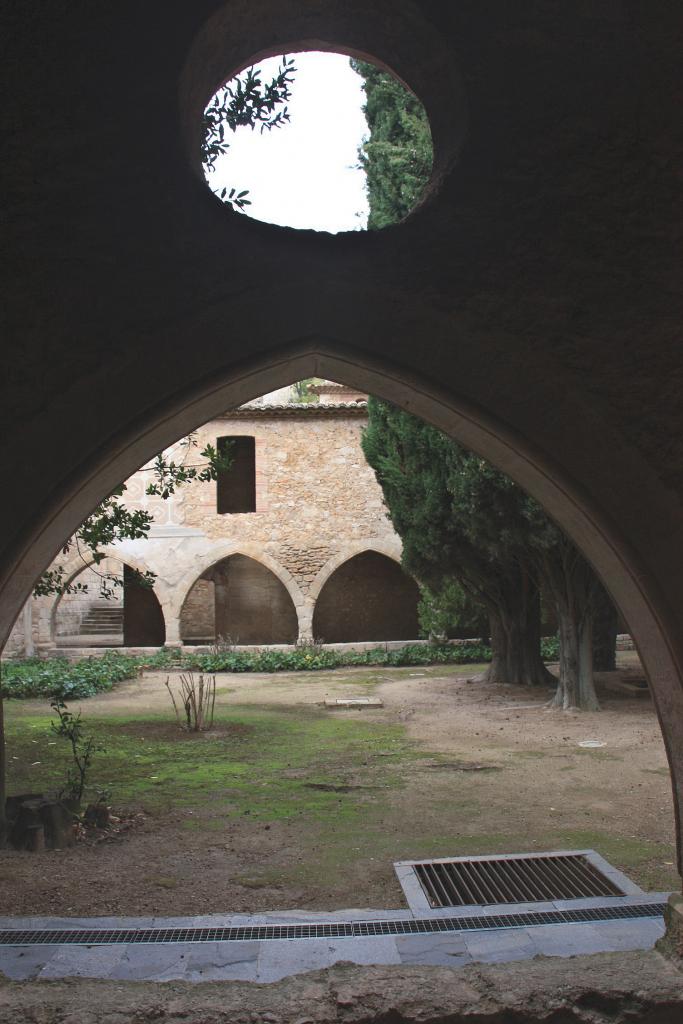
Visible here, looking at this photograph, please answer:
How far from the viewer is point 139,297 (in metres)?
2.31

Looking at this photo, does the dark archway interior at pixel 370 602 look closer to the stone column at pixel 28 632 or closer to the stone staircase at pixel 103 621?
the stone staircase at pixel 103 621

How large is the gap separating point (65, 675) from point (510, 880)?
34.6ft

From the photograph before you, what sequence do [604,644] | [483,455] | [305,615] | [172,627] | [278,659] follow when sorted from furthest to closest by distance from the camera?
[305,615] → [172,627] → [278,659] → [604,644] → [483,455]

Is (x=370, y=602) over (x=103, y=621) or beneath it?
over

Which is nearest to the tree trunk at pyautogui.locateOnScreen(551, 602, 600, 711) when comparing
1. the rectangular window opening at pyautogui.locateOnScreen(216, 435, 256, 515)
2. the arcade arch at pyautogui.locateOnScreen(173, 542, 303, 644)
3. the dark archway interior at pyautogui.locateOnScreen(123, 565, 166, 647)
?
the rectangular window opening at pyautogui.locateOnScreen(216, 435, 256, 515)

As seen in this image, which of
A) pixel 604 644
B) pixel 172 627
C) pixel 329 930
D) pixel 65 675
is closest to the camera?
pixel 329 930

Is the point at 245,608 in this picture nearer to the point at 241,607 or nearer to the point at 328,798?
the point at 241,607

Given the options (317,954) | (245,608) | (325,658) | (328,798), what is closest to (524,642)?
(325,658)

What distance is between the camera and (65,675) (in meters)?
13.3

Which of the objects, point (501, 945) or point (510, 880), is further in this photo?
point (510, 880)

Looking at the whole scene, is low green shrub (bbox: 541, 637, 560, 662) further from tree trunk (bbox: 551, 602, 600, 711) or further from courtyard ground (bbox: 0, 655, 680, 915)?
tree trunk (bbox: 551, 602, 600, 711)

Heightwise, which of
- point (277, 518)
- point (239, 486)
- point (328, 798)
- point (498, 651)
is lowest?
point (328, 798)

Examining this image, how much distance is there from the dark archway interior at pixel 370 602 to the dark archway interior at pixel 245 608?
1105mm

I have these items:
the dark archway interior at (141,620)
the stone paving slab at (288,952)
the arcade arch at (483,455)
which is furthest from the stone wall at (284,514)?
the arcade arch at (483,455)
